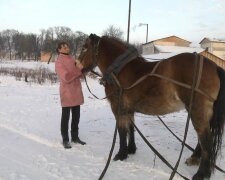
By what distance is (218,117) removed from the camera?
14.6 feet

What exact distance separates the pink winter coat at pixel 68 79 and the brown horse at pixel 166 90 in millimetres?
602

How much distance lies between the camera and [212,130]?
4.48 meters

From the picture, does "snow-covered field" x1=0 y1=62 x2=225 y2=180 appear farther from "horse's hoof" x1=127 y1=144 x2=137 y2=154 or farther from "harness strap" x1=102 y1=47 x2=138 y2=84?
"harness strap" x1=102 y1=47 x2=138 y2=84

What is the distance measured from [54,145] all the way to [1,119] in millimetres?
2831

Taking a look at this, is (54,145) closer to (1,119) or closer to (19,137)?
(19,137)

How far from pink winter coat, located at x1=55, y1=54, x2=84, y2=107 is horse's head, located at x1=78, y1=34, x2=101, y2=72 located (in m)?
0.42

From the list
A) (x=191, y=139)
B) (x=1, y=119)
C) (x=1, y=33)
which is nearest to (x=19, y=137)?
(x=1, y=119)

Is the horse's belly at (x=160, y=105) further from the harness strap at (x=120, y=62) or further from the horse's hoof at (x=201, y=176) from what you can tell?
the horse's hoof at (x=201, y=176)

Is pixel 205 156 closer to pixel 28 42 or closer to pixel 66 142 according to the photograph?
pixel 66 142

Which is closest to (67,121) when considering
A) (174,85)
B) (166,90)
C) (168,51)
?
(166,90)

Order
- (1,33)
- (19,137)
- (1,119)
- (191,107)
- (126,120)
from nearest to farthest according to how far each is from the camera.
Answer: (191,107), (126,120), (19,137), (1,119), (1,33)

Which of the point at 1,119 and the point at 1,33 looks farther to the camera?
the point at 1,33

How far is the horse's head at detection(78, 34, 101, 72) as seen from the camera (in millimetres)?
5547

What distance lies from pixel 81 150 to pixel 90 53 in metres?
1.68
